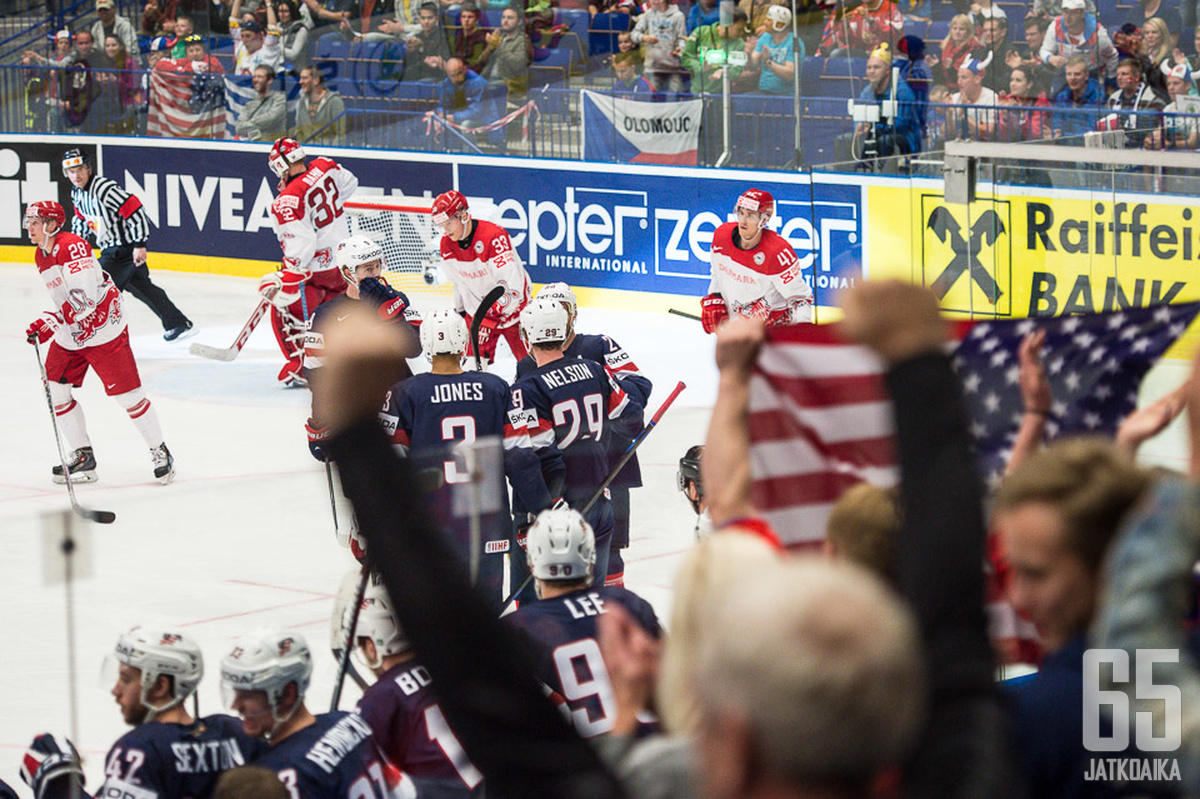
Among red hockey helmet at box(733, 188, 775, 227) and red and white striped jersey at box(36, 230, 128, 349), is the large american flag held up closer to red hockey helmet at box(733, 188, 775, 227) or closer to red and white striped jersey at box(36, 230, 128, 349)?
red hockey helmet at box(733, 188, 775, 227)

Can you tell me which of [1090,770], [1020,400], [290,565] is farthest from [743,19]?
[1090,770]

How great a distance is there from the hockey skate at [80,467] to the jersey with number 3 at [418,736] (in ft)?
23.4

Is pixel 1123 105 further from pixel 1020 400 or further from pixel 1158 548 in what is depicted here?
pixel 1158 548

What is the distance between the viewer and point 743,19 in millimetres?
15617

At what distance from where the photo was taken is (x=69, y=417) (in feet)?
35.7

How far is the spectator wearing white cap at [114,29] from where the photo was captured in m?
20.3

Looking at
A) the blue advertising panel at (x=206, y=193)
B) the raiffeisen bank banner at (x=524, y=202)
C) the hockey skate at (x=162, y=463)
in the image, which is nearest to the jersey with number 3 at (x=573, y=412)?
the hockey skate at (x=162, y=463)

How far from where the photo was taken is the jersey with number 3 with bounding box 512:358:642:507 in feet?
23.4

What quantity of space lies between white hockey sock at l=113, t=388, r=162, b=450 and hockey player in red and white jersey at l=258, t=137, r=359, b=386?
7.25 ft

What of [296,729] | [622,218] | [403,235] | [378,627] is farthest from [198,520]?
[403,235]

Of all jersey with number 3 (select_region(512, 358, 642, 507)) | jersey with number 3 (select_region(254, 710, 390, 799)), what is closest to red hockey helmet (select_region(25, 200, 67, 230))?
jersey with number 3 (select_region(512, 358, 642, 507))

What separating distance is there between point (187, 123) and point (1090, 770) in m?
18.0

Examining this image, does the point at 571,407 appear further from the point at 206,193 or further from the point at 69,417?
the point at 206,193

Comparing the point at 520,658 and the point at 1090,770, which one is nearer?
the point at 520,658
